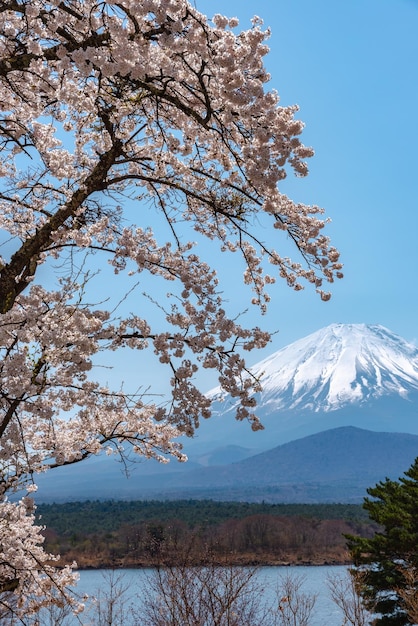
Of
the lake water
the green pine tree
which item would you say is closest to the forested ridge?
the lake water

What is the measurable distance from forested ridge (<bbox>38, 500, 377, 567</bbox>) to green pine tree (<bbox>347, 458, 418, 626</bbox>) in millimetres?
33446

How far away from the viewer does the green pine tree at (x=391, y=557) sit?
18.2m

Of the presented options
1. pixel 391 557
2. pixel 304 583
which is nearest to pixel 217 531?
pixel 304 583

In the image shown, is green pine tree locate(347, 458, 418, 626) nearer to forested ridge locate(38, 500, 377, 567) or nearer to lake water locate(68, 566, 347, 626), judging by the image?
lake water locate(68, 566, 347, 626)

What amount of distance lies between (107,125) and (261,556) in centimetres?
6392

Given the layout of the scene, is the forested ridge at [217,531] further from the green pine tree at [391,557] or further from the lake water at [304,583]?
the green pine tree at [391,557]

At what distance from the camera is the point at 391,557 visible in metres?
19.2

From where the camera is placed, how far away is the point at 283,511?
83750 mm

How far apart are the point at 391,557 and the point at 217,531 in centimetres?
4712

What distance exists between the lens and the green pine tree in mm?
18250

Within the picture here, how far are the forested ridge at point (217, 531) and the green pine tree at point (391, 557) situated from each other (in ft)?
110

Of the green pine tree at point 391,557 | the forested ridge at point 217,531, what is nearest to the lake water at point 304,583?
the forested ridge at point 217,531

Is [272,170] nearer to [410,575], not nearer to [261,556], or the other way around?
[410,575]

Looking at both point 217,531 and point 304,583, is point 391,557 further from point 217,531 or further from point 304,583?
point 217,531
